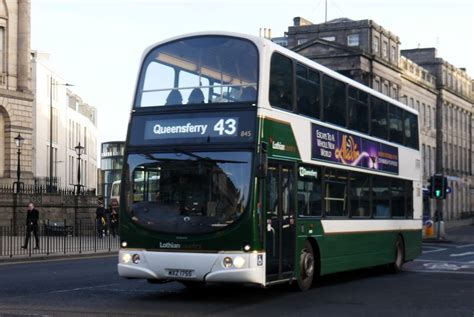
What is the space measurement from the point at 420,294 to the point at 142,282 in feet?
18.3

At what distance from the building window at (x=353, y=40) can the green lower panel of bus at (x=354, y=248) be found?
57.1 metres

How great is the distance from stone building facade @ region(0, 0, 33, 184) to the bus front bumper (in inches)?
1645

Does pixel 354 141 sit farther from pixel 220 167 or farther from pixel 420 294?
pixel 220 167

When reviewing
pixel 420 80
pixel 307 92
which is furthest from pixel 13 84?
pixel 420 80

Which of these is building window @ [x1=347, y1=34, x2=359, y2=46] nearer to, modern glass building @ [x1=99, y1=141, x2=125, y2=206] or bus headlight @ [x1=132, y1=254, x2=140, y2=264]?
modern glass building @ [x1=99, y1=141, x2=125, y2=206]

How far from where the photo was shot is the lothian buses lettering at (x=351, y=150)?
1488 centimetres

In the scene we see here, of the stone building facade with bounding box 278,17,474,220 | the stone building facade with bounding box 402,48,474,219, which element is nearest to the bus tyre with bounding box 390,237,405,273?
the stone building facade with bounding box 278,17,474,220

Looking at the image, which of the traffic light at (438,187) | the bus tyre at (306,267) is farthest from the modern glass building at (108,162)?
the bus tyre at (306,267)

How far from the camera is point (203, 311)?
457 inches

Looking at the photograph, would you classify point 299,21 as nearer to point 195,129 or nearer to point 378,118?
point 378,118

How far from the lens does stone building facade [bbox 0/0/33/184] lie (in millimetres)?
52938

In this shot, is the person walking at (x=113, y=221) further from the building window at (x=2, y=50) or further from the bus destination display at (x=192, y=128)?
the bus destination display at (x=192, y=128)

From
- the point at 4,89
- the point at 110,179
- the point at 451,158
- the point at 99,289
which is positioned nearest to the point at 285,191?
the point at 99,289

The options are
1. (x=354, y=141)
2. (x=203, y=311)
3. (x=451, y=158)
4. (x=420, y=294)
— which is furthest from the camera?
(x=451, y=158)
